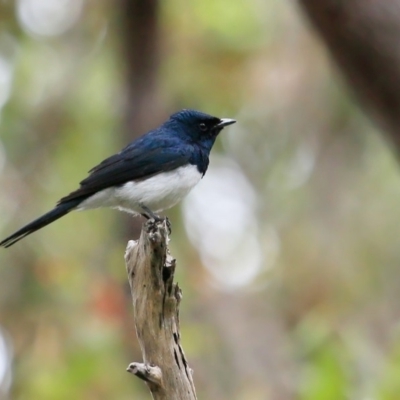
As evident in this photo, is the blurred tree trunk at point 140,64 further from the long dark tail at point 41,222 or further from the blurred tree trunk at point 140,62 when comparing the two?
the long dark tail at point 41,222

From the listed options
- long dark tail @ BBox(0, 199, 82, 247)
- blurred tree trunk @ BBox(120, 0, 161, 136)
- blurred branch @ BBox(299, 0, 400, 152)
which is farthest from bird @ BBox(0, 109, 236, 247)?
blurred tree trunk @ BBox(120, 0, 161, 136)

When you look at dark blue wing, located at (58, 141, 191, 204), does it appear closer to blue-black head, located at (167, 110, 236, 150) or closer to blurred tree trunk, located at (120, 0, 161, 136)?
blue-black head, located at (167, 110, 236, 150)

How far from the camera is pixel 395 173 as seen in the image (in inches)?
432

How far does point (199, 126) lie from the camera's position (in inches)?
242

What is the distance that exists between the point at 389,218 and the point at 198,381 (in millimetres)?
3988

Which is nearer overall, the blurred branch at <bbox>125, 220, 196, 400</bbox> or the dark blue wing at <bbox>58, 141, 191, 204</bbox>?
the blurred branch at <bbox>125, 220, 196, 400</bbox>

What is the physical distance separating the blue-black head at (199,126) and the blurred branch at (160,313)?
1.97 m

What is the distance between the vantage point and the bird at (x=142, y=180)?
544 centimetres

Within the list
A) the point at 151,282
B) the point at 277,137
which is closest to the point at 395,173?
the point at 277,137

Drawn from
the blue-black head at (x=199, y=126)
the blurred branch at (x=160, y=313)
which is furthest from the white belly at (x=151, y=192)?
the blurred branch at (x=160, y=313)

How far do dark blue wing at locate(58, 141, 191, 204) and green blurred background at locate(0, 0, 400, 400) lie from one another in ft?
6.22

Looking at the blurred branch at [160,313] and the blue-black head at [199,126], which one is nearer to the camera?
the blurred branch at [160,313]

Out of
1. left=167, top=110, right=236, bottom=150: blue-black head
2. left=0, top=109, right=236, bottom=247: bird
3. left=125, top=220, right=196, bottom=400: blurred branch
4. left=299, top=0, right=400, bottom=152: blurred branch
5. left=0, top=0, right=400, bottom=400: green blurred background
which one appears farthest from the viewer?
left=0, top=0, right=400, bottom=400: green blurred background

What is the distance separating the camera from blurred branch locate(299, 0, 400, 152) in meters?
5.74
